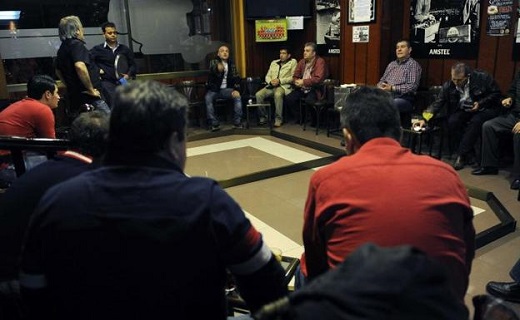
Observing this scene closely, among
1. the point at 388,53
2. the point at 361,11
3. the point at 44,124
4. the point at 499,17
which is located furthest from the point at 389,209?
the point at 361,11

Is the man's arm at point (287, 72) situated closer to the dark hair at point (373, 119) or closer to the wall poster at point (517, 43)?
the wall poster at point (517, 43)

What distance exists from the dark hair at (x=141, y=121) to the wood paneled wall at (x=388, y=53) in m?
4.49

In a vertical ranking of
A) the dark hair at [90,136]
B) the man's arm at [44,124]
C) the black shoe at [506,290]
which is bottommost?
the black shoe at [506,290]

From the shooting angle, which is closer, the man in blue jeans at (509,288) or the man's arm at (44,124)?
the man in blue jeans at (509,288)

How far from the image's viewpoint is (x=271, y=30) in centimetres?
671

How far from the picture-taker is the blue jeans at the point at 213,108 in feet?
20.3

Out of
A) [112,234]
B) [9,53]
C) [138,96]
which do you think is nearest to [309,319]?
[112,234]

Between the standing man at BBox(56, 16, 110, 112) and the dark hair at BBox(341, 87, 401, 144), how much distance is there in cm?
327

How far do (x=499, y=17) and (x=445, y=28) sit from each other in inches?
24.3

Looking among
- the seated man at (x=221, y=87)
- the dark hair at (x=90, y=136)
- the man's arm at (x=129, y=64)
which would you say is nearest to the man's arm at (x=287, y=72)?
the seated man at (x=221, y=87)

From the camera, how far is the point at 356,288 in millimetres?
687

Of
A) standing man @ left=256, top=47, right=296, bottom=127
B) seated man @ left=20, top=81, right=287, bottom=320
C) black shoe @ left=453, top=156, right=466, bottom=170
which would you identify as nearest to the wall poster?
black shoe @ left=453, top=156, right=466, bottom=170

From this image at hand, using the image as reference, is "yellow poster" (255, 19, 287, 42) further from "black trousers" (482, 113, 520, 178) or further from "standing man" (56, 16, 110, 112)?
"black trousers" (482, 113, 520, 178)

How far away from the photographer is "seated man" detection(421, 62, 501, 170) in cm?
424
